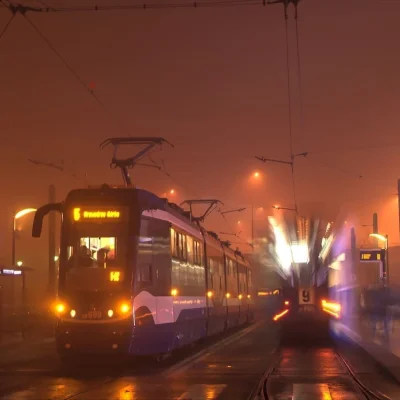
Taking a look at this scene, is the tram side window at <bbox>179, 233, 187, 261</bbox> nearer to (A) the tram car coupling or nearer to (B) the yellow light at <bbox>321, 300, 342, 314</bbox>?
(A) the tram car coupling

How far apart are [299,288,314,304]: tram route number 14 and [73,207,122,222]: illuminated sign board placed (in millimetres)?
10366

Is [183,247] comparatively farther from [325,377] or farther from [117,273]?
[325,377]

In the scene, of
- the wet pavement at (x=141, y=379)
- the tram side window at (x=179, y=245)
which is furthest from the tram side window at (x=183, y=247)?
the wet pavement at (x=141, y=379)

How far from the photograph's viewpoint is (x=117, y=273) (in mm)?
15609

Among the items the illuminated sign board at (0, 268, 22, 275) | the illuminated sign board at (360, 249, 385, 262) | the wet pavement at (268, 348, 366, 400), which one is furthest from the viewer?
the illuminated sign board at (360, 249, 385, 262)

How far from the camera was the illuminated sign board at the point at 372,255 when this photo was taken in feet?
137

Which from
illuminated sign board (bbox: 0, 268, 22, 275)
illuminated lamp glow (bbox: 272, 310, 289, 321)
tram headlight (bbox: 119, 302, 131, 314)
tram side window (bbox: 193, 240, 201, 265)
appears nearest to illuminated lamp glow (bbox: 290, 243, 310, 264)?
illuminated lamp glow (bbox: 272, 310, 289, 321)

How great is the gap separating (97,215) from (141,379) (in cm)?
376

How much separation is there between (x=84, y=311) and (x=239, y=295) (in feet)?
62.4

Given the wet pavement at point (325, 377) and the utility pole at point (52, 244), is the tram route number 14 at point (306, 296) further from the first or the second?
the utility pole at point (52, 244)

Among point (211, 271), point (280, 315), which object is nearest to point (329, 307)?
point (280, 315)

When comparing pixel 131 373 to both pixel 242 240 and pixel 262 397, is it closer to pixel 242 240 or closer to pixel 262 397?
pixel 262 397

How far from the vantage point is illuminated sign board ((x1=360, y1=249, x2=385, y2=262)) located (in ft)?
137

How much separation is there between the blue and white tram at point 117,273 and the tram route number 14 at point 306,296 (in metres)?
7.22
